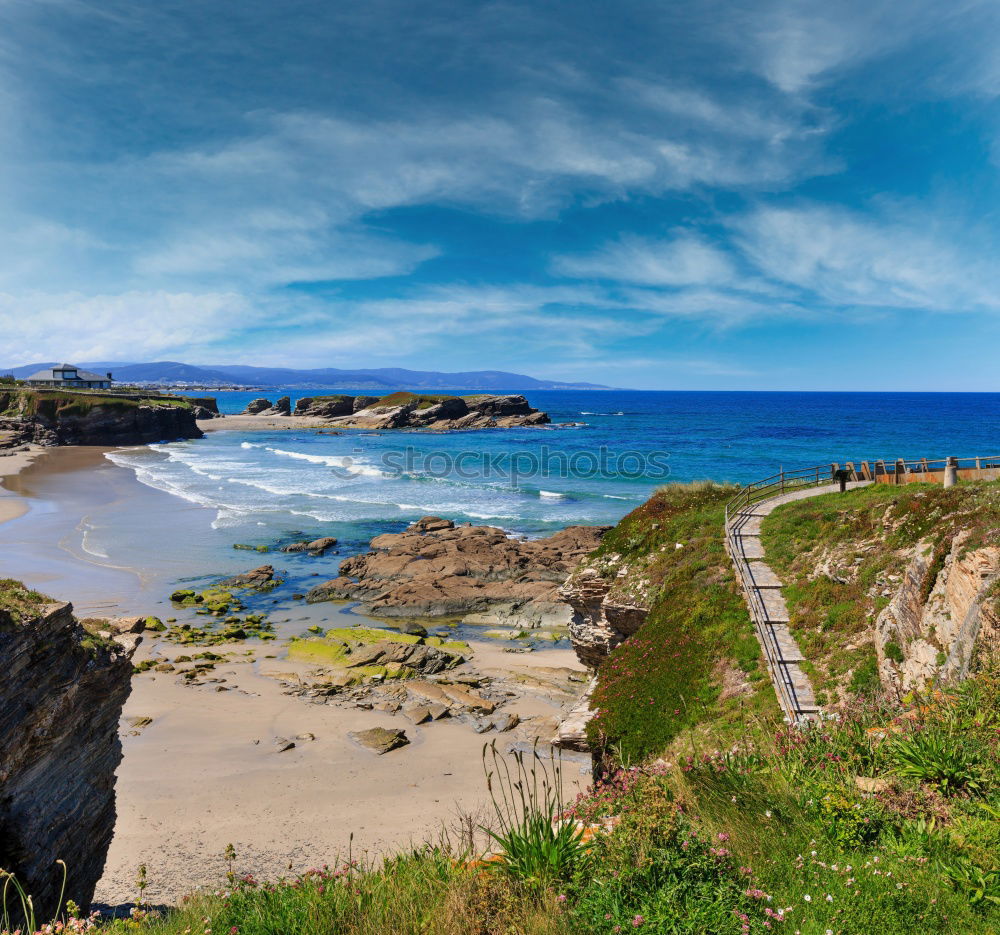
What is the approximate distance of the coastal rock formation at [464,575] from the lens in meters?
Answer: 29.4

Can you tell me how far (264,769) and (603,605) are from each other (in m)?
10.6

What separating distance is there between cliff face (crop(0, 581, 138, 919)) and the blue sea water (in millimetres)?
30537

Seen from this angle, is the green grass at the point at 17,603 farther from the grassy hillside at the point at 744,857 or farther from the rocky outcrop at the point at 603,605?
the rocky outcrop at the point at 603,605

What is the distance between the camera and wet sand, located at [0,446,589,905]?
12.8 m

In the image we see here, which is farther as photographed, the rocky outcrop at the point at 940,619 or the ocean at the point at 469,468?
the ocean at the point at 469,468

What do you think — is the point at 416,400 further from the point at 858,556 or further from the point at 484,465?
the point at 858,556

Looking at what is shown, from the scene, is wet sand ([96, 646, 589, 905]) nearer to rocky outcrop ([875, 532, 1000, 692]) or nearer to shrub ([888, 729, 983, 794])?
rocky outcrop ([875, 532, 1000, 692])

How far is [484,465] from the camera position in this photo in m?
77.7

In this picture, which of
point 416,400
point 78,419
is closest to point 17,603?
point 78,419

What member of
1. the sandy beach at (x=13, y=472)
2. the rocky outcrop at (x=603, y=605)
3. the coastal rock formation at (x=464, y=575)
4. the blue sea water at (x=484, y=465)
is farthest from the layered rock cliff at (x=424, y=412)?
the rocky outcrop at (x=603, y=605)

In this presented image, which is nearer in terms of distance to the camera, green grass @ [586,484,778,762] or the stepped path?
the stepped path

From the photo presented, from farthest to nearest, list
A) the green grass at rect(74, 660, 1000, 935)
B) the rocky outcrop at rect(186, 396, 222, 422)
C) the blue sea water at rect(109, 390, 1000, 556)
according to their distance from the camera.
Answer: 1. the rocky outcrop at rect(186, 396, 222, 422)
2. the blue sea water at rect(109, 390, 1000, 556)
3. the green grass at rect(74, 660, 1000, 935)

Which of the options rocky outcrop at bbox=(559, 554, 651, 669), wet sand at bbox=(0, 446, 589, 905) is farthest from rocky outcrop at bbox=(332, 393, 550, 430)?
rocky outcrop at bbox=(559, 554, 651, 669)

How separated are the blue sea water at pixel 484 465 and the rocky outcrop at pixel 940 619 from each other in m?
31.7
